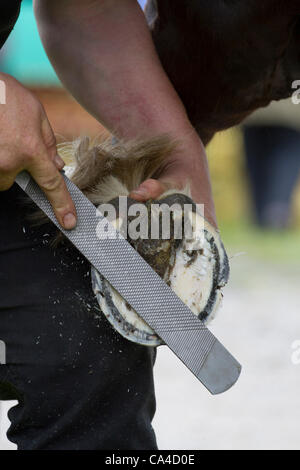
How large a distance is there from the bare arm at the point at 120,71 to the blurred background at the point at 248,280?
6 cm

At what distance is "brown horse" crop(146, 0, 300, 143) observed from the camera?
1.04 metres

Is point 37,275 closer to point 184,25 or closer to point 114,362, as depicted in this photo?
point 114,362

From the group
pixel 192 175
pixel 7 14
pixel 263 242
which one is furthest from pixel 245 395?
pixel 263 242

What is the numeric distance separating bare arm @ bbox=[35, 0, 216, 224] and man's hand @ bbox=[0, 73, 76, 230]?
21 cm

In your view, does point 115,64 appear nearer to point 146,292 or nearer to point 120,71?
point 120,71

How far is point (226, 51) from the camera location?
3.54 ft

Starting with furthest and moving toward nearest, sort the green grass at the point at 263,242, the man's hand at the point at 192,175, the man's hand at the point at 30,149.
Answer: the green grass at the point at 263,242
the man's hand at the point at 192,175
the man's hand at the point at 30,149

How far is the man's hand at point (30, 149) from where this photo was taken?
0.80 meters

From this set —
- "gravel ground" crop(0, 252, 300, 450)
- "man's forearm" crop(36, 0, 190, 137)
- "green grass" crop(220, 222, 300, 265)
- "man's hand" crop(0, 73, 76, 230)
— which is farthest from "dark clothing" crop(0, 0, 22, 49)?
"green grass" crop(220, 222, 300, 265)

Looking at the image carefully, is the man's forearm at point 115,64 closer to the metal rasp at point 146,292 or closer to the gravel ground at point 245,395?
the metal rasp at point 146,292

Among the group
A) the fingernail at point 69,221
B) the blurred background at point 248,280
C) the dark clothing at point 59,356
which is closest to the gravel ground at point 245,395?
the blurred background at point 248,280

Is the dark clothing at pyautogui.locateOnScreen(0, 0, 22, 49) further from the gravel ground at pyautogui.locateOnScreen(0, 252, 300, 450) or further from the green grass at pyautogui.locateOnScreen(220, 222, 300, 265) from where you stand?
the green grass at pyautogui.locateOnScreen(220, 222, 300, 265)

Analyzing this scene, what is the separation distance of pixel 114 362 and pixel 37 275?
13cm

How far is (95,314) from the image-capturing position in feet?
2.89
